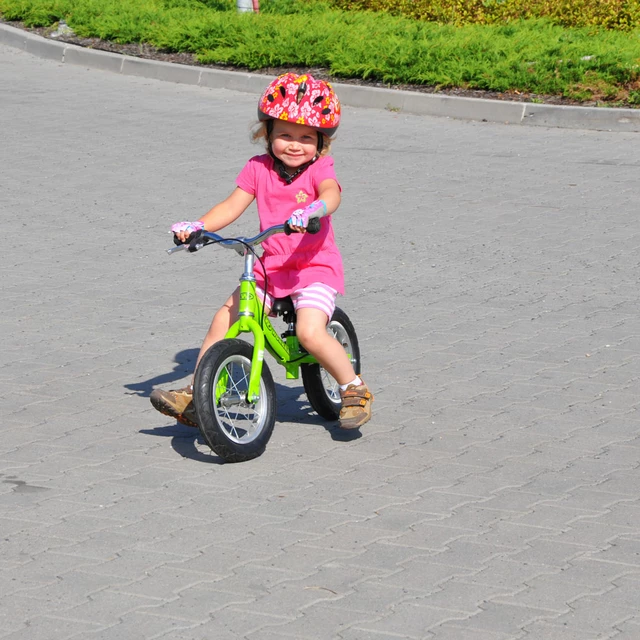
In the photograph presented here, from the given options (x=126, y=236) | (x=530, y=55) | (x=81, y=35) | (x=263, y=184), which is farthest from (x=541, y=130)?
(x=263, y=184)

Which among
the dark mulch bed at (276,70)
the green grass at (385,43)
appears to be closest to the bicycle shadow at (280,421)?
the dark mulch bed at (276,70)

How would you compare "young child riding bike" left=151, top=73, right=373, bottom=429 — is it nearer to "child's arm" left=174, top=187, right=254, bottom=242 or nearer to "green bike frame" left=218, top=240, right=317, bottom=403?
"child's arm" left=174, top=187, right=254, bottom=242

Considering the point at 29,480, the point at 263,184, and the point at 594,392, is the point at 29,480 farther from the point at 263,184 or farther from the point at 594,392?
the point at 594,392

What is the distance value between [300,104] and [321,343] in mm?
974

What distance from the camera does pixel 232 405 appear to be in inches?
200

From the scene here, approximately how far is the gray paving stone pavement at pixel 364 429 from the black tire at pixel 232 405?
0.39 feet

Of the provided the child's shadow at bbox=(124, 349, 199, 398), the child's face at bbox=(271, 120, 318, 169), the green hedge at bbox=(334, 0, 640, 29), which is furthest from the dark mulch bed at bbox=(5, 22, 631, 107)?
the child's face at bbox=(271, 120, 318, 169)

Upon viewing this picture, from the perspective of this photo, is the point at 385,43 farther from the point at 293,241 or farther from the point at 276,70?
the point at 293,241

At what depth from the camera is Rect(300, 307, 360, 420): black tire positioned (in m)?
5.64

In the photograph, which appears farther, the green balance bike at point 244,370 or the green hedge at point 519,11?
the green hedge at point 519,11

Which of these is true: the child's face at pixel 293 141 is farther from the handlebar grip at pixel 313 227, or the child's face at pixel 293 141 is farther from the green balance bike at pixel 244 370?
the handlebar grip at pixel 313 227

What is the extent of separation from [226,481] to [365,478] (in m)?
0.54

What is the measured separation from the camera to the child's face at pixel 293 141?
520 centimetres

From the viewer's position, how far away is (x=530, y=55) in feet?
45.1
